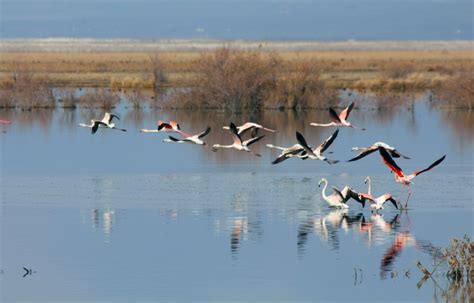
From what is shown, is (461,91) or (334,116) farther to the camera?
(461,91)

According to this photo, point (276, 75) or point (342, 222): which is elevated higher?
point (276, 75)

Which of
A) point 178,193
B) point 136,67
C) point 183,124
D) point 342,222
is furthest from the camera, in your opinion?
point 136,67

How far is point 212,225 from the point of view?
17.4m

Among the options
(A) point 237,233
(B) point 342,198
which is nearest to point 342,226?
(B) point 342,198

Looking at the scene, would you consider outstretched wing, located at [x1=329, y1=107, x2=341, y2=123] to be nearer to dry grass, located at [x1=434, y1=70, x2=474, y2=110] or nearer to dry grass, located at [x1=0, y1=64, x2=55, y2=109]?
dry grass, located at [x1=434, y1=70, x2=474, y2=110]

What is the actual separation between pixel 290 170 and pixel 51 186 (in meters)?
4.85

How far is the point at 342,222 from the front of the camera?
17.7 metres

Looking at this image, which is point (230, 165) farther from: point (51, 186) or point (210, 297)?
point (210, 297)

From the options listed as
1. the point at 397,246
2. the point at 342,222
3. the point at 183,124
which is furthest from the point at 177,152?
the point at 397,246

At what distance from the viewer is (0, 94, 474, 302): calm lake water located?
1374 cm

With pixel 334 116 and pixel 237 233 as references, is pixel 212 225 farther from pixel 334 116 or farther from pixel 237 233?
pixel 334 116

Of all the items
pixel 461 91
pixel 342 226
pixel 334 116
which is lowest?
pixel 342 226

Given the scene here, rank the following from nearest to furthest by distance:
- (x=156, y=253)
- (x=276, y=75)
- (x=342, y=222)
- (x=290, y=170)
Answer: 1. (x=156, y=253)
2. (x=342, y=222)
3. (x=290, y=170)
4. (x=276, y=75)

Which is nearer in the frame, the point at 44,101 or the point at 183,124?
the point at 183,124
